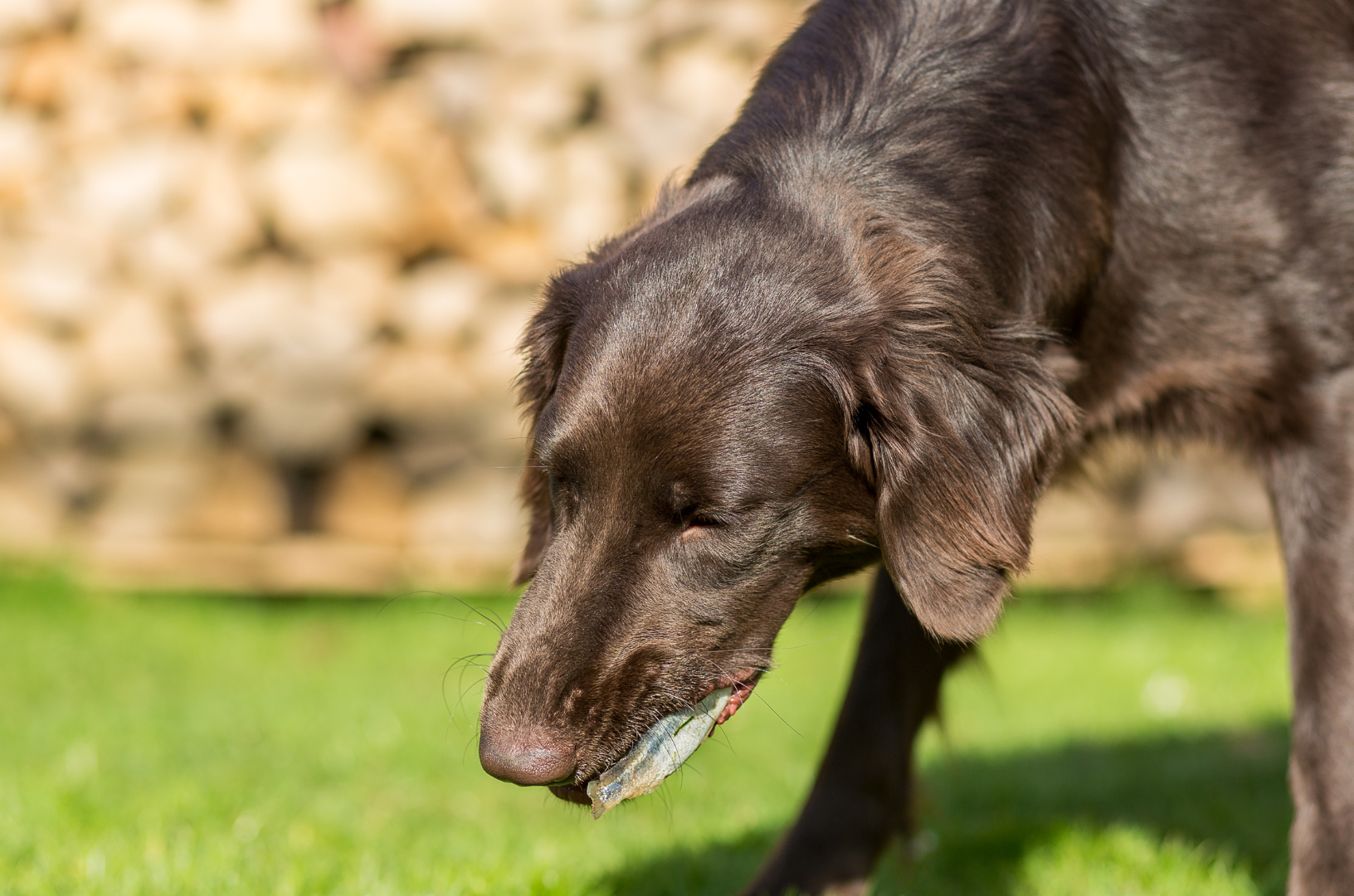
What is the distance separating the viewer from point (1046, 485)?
7.48 feet

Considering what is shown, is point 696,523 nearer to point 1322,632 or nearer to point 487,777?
point 1322,632

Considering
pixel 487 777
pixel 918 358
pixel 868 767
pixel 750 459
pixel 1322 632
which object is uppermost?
pixel 918 358

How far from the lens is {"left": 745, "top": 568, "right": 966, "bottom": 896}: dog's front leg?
2.82 meters

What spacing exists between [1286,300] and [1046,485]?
739 millimetres

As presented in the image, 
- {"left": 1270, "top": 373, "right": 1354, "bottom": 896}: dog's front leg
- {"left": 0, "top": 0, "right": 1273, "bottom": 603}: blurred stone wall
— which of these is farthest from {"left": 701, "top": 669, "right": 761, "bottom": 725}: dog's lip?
{"left": 0, "top": 0, "right": 1273, "bottom": 603}: blurred stone wall

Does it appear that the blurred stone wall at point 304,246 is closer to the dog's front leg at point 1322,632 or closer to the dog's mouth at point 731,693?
the dog's front leg at point 1322,632

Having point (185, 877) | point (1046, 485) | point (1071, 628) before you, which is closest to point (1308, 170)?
point (1046, 485)

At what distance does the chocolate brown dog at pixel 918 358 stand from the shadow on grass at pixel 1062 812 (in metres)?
0.24

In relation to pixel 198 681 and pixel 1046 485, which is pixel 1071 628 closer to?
pixel 198 681

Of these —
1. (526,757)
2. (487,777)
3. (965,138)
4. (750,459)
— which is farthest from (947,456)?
(487,777)

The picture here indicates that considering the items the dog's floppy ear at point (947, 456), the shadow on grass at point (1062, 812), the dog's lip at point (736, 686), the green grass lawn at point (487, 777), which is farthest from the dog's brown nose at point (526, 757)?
the shadow on grass at point (1062, 812)

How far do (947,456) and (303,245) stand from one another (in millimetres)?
5059

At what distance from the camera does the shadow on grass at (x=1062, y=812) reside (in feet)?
9.70

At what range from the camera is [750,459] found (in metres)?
2.07
